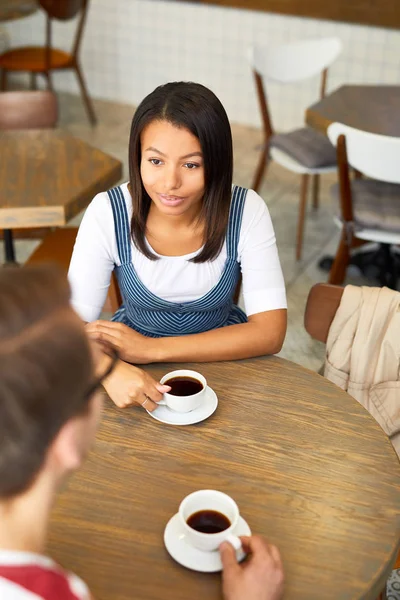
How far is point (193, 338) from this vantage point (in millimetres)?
1522

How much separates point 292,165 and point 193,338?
2.04 meters

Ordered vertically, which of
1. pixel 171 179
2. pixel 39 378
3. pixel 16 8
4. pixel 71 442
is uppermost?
pixel 39 378

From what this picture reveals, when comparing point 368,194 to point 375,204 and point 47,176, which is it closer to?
A: point 375,204

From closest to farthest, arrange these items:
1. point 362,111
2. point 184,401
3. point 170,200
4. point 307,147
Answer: point 184,401 < point 170,200 < point 362,111 < point 307,147

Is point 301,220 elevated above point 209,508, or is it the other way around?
point 209,508

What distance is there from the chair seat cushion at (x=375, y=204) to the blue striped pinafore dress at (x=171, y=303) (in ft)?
3.83

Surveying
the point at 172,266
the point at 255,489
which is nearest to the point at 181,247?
the point at 172,266

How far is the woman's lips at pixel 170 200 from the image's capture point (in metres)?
1.59

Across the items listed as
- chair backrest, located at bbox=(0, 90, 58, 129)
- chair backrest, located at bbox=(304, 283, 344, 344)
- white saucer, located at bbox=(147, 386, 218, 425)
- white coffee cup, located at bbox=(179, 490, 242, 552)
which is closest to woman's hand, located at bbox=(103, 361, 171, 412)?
white saucer, located at bbox=(147, 386, 218, 425)

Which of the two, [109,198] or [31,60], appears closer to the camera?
[109,198]

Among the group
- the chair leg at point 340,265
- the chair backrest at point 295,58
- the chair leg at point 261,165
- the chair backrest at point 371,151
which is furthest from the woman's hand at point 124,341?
the chair backrest at point 295,58

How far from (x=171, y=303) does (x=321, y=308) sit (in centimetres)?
34

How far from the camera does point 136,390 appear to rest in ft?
4.36

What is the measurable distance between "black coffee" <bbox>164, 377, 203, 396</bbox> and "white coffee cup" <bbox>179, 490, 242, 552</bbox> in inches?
11.4
